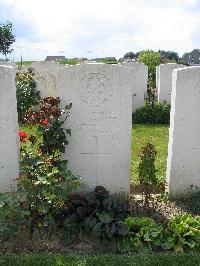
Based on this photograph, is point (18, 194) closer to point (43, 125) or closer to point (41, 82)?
point (43, 125)

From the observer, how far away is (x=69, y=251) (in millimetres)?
4828

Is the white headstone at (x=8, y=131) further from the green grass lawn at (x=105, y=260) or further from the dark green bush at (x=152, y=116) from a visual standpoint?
the dark green bush at (x=152, y=116)

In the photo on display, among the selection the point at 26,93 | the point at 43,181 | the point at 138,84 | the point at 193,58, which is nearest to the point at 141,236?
the point at 43,181

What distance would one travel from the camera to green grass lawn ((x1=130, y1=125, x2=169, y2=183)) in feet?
24.9

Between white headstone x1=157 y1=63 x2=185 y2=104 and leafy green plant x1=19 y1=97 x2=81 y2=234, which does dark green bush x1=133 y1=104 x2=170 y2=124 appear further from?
leafy green plant x1=19 y1=97 x2=81 y2=234

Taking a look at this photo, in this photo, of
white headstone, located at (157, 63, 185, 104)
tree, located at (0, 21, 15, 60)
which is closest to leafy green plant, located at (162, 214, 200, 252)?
white headstone, located at (157, 63, 185, 104)

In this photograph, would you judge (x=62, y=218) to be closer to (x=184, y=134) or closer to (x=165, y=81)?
(x=184, y=134)

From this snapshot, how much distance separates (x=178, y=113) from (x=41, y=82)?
7.35 metres

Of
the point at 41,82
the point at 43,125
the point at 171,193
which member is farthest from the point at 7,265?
the point at 41,82

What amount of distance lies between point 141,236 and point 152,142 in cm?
509

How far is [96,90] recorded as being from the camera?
5586 millimetres

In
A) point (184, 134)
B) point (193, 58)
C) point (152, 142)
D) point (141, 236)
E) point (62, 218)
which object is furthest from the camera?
point (193, 58)

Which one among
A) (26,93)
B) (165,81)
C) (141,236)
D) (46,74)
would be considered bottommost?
(141,236)

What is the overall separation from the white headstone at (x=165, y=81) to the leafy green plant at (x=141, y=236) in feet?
27.8
